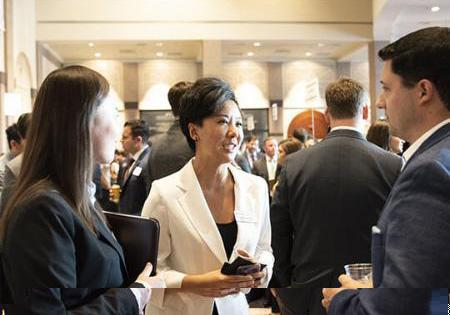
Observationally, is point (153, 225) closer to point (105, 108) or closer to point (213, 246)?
point (105, 108)

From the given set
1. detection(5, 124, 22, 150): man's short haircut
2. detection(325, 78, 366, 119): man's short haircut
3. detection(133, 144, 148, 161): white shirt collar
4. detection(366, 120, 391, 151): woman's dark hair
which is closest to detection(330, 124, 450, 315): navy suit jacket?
detection(325, 78, 366, 119): man's short haircut

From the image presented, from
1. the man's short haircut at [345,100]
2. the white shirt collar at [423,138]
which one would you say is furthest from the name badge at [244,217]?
the man's short haircut at [345,100]

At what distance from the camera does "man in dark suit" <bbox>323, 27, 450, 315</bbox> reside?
90 centimetres

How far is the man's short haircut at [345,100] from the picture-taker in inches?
89.0

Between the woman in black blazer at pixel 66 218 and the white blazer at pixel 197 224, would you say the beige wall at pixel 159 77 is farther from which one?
the woman in black blazer at pixel 66 218

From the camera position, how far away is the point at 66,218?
3.25 ft

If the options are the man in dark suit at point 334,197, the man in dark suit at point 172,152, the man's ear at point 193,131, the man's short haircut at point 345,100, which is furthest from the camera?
the man in dark suit at point 172,152

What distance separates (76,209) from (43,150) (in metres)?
0.14

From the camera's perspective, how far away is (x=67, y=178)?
41.9 inches

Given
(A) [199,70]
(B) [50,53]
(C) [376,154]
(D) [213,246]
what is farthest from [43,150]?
(A) [199,70]

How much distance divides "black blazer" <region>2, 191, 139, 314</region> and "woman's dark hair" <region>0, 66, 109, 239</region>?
0.06 metres

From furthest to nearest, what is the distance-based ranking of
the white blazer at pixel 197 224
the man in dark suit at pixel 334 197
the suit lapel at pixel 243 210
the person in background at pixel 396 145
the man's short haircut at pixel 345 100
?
the person in background at pixel 396 145 < the man's short haircut at pixel 345 100 < the man in dark suit at pixel 334 197 < the suit lapel at pixel 243 210 < the white blazer at pixel 197 224

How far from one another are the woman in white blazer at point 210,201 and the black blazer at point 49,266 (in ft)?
1.44

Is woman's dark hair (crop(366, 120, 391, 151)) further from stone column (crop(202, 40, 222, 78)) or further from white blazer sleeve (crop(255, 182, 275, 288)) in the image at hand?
stone column (crop(202, 40, 222, 78))
